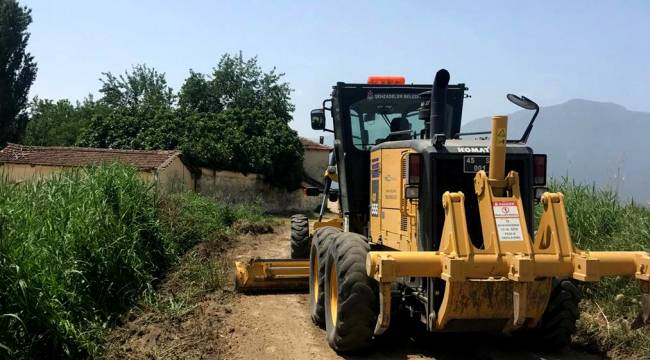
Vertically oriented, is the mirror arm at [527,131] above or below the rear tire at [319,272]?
above

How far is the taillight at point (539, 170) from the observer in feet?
18.6

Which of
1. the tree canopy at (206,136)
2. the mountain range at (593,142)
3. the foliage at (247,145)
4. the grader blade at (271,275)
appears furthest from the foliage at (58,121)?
the grader blade at (271,275)

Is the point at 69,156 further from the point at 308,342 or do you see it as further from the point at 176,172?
the point at 308,342

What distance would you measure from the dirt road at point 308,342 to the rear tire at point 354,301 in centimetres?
25

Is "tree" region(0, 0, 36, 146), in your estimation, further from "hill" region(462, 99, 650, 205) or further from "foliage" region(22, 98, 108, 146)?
"hill" region(462, 99, 650, 205)

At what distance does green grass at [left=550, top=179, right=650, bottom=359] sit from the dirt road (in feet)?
1.36

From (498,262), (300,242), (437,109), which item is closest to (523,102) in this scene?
(437,109)

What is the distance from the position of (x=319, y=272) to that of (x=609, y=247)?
392 cm

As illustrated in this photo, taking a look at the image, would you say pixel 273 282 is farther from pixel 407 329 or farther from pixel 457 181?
pixel 457 181

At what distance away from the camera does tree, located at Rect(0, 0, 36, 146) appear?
31.9 metres

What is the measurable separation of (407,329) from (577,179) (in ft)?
16.8

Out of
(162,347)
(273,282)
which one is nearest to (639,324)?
(162,347)

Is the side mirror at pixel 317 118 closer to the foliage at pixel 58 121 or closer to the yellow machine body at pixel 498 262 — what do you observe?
the yellow machine body at pixel 498 262

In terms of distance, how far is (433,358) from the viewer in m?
5.53
